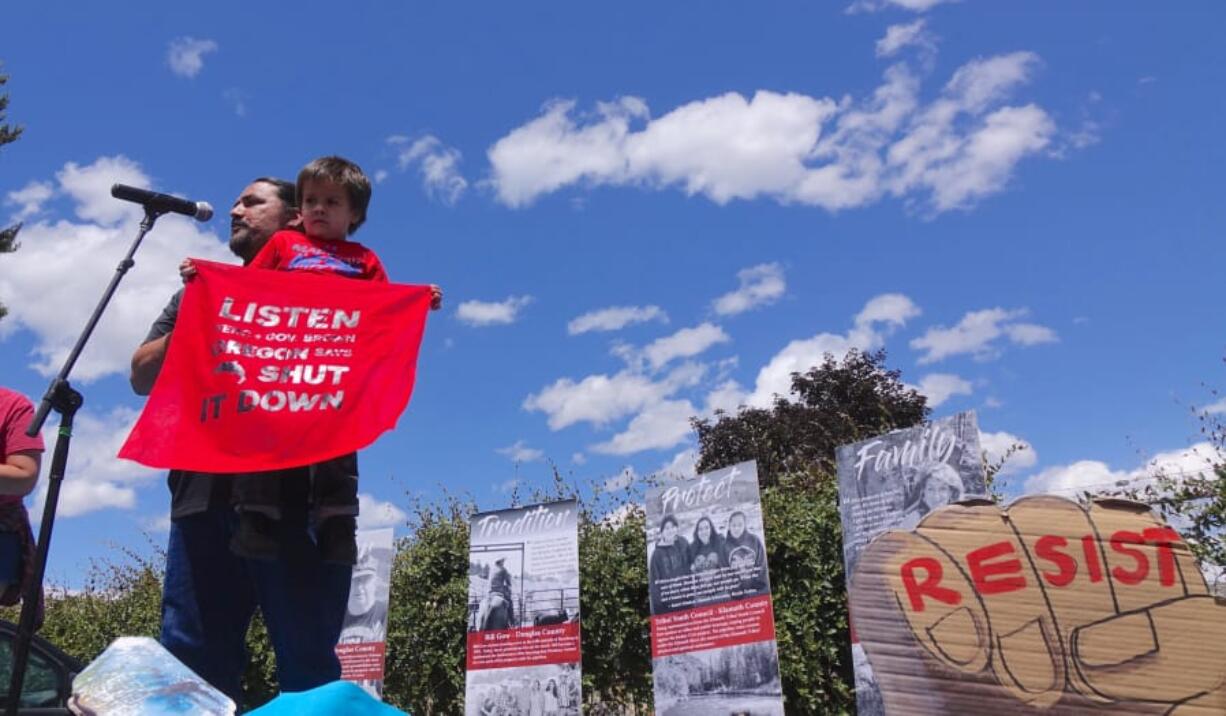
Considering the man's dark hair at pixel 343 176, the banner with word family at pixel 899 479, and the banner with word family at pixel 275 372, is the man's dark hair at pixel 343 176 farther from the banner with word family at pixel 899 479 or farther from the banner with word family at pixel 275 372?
the banner with word family at pixel 899 479

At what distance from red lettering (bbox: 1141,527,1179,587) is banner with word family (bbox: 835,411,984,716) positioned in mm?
3371

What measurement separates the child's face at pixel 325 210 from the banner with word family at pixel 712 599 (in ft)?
12.7

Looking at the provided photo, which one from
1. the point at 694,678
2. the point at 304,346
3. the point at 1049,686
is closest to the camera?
the point at 1049,686

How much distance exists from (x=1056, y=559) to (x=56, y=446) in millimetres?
2059

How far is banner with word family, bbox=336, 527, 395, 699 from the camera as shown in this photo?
272 inches

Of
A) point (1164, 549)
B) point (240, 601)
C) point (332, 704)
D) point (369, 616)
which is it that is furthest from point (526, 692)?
point (332, 704)

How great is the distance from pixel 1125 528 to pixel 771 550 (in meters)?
4.72

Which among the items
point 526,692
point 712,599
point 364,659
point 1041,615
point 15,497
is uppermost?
point 15,497

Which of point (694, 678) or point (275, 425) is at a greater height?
point (275, 425)

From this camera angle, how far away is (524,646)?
20.6 ft

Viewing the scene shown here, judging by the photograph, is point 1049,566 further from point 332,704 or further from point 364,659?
point 364,659

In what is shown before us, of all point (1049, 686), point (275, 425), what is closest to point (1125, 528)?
point (1049, 686)

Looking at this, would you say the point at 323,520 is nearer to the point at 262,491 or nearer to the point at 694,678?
the point at 262,491

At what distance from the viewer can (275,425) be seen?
1967 millimetres
